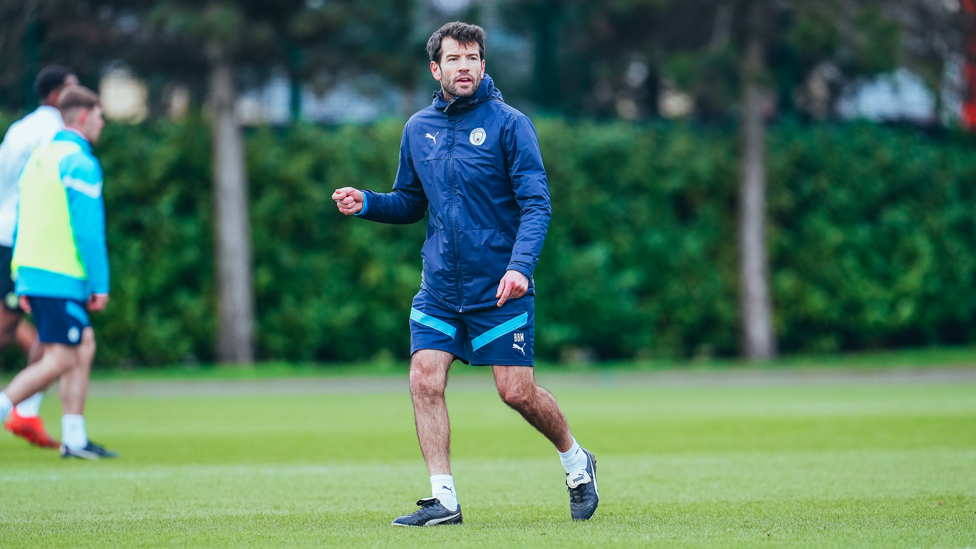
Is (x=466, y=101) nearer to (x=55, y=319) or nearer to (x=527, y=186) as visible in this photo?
(x=527, y=186)

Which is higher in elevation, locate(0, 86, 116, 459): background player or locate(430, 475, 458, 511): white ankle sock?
locate(0, 86, 116, 459): background player

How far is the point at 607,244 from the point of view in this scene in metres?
20.0

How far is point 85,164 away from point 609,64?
1742 cm

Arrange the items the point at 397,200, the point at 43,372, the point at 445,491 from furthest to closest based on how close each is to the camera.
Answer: the point at 43,372
the point at 397,200
the point at 445,491

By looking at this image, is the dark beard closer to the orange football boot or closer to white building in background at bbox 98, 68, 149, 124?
the orange football boot

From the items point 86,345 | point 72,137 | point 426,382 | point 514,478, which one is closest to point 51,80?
point 72,137

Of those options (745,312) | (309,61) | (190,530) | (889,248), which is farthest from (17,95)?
(190,530)

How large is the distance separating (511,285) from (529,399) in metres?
0.56

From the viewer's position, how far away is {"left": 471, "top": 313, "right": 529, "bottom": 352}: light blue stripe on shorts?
5496 mm

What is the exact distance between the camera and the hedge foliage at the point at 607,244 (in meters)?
18.8

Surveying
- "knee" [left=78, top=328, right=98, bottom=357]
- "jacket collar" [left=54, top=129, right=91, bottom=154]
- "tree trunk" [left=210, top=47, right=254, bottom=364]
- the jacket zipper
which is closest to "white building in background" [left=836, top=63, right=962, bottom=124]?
"tree trunk" [left=210, top=47, right=254, bottom=364]

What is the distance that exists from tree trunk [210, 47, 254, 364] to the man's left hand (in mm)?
13958

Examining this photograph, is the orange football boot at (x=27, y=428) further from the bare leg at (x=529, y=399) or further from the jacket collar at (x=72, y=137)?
the bare leg at (x=529, y=399)

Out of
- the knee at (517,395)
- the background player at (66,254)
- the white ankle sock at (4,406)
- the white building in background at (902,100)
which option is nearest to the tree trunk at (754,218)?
the white building in background at (902,100)
